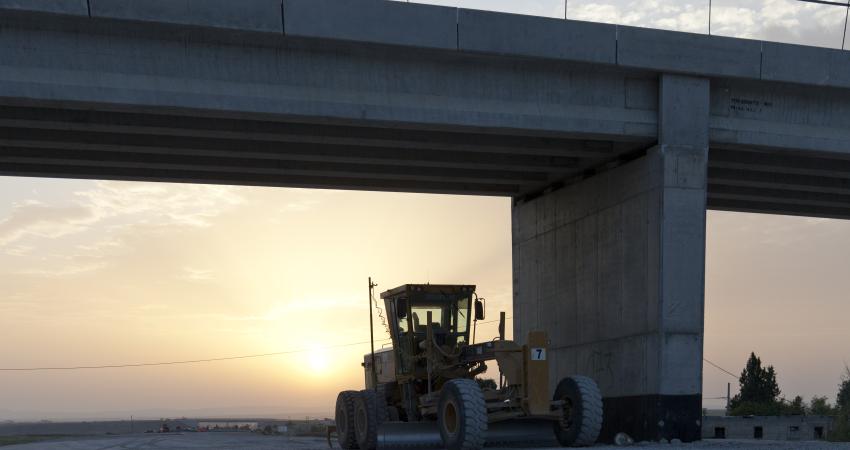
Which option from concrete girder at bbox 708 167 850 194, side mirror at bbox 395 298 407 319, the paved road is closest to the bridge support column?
the paved road

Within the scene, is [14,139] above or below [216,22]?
below

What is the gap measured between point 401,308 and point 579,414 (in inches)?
173

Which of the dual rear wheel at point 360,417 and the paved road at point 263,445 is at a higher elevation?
the dual rear wheel at point 360,417

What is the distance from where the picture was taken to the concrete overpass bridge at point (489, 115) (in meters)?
21.5

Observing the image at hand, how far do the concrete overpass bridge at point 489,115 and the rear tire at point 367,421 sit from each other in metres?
6.15

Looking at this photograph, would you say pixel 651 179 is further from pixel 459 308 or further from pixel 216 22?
pixel 216 22

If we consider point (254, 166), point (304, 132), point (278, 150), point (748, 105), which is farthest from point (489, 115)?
point (254, 166)

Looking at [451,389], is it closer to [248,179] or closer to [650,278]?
[650,278]

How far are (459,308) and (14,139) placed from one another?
39.7 ft

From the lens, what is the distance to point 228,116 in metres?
22.4

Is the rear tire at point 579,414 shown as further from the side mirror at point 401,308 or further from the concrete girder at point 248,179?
the concrete girder at point 248,179

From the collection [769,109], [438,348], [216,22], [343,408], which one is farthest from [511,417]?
[769,109]

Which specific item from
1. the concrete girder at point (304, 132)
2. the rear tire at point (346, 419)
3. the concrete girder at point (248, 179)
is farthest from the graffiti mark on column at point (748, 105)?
the rear tire at point (346, 419)

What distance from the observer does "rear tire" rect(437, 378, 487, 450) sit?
18569 mm
